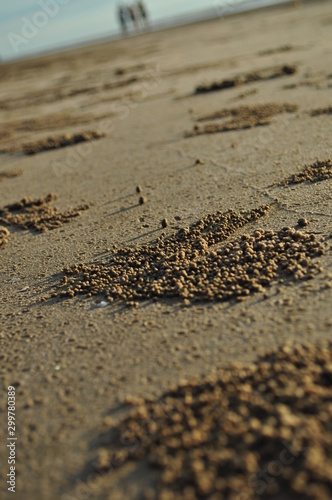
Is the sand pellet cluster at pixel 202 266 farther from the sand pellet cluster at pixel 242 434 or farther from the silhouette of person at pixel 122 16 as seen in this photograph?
the silhouette of person at pixel 122 16

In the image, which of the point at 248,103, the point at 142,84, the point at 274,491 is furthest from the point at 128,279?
the point at 142,84

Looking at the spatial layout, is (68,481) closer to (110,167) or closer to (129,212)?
(129,212)

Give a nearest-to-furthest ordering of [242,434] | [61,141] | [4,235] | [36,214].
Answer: [242,434] → [4,235] → [36,214] → [61,141]

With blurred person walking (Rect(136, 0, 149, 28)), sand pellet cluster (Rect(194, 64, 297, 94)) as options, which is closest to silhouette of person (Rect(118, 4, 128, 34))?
blurred person walking (Rect(136, 0, 149, 28))

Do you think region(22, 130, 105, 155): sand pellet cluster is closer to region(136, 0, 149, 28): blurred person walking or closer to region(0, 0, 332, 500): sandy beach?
region(0, 0, 332, 500): sandy beach

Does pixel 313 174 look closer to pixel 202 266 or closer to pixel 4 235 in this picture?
pixel 202 266

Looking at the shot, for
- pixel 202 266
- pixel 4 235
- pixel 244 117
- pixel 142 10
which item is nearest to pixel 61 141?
pixel 244 117

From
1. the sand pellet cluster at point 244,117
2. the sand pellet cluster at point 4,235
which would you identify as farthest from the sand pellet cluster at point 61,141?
the sand pellet cluster at point 4,235
